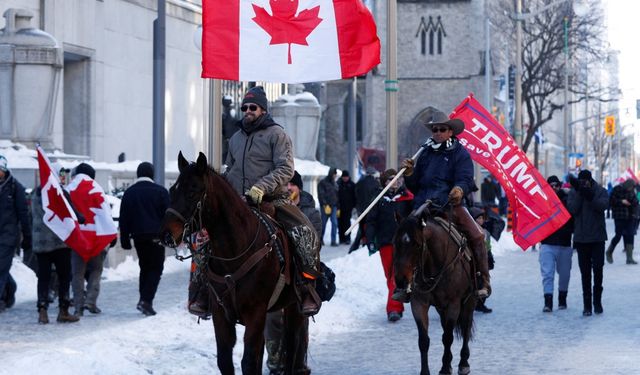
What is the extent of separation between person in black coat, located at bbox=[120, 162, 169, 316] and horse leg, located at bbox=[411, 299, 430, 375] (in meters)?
5.37

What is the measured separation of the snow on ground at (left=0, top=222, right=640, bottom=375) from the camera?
1162cm

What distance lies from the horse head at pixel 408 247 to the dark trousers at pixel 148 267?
561 cm

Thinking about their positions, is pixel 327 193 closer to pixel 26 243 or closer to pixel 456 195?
pixel 26 243

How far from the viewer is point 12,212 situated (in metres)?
15.7

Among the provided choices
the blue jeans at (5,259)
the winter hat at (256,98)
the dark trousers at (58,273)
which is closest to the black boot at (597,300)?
the dark trousers at (58,273)

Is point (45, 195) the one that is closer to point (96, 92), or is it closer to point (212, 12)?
point (212, 12)

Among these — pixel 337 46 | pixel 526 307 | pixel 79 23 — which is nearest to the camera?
pixel 337 46

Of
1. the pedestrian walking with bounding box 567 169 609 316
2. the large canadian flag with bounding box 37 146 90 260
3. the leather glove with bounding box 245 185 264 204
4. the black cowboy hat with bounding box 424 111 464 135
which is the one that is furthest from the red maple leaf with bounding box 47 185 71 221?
the leather glove with bounding box 245 185 264 204

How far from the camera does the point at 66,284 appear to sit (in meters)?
15.9

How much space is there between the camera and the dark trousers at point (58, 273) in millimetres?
15727

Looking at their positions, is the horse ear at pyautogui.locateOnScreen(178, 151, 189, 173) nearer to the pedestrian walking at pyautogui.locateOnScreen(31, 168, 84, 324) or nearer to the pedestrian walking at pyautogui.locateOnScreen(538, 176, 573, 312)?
the pedestrian walking at pyautogui.locateOnScreen(31, 168, 84, 324)

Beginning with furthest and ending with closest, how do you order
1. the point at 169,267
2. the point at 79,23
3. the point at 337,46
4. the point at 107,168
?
1. the point at 79,23
2. the point at 107,168
3. the point at 169,267
4. the point at 337,46

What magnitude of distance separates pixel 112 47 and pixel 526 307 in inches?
666

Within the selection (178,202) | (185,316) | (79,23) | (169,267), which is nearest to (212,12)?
A: (185,316)
